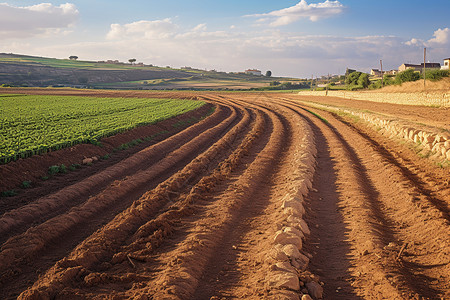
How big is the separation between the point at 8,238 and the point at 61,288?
3.19 metres

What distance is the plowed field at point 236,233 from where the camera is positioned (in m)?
6.15

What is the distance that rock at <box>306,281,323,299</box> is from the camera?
584cm

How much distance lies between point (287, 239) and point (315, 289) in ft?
5.71

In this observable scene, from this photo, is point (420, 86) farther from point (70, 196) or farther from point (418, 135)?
point (70, 196)

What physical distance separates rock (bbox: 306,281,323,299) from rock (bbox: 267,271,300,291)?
198 millimetres

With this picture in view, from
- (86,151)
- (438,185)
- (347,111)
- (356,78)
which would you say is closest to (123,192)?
(86,151)

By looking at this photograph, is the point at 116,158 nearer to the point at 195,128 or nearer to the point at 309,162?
the point at 309,162

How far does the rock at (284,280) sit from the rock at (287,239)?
1318 millimetres

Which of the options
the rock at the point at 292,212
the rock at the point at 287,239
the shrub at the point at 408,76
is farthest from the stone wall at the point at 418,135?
the shrub at the point at 408,76

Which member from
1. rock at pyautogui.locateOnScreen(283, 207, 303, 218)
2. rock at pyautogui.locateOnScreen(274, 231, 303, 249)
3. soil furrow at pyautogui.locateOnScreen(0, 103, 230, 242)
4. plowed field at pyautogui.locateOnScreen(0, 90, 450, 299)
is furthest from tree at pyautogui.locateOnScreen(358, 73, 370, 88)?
rock at pyautogui.locateOnScreen(274, 231, 303, 249)

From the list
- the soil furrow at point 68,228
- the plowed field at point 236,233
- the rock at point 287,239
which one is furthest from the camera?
the soil furrow at point 68,228

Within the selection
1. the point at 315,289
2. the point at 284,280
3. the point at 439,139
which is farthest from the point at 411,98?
the point at 284,280

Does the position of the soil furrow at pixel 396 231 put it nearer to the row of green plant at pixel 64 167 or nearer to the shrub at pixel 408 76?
the row of green plant at pixel 64 167

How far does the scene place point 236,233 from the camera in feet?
27.8
